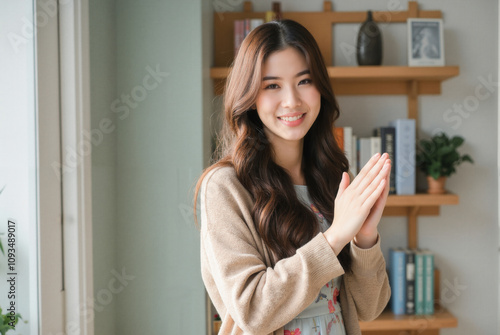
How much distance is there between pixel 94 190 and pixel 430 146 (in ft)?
5.31

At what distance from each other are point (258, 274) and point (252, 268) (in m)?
0.02

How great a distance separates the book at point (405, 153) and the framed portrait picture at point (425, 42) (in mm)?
308

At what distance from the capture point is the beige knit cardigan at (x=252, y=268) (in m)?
0.85

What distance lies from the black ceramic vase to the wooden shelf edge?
4.15 ft

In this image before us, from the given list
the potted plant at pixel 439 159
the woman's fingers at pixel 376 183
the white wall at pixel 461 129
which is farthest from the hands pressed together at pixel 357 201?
the white wall at pixel 461 129

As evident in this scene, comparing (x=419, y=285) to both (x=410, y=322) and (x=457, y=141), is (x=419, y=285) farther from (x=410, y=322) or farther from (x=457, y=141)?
(x=457, y=141)

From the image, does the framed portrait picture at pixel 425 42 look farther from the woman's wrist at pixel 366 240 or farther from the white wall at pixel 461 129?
the woman's wrist at pixel 366 240

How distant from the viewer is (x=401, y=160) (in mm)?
2268

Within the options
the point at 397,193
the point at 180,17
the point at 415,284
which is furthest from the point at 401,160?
the point at 180,17

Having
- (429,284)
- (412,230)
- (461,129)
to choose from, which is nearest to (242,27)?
(461,129)

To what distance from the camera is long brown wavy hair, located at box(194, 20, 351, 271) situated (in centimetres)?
98

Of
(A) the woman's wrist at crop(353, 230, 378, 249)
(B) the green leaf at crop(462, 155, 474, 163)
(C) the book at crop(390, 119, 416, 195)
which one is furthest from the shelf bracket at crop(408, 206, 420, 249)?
(A) the woman's wrist at crop(353, 230, 378, 249)

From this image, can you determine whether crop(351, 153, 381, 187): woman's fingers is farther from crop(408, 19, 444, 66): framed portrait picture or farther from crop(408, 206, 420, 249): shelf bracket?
crop(408, 206, 420, 249): shelf bracket

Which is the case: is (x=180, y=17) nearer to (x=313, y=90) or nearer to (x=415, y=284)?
(x=313, y=90)
